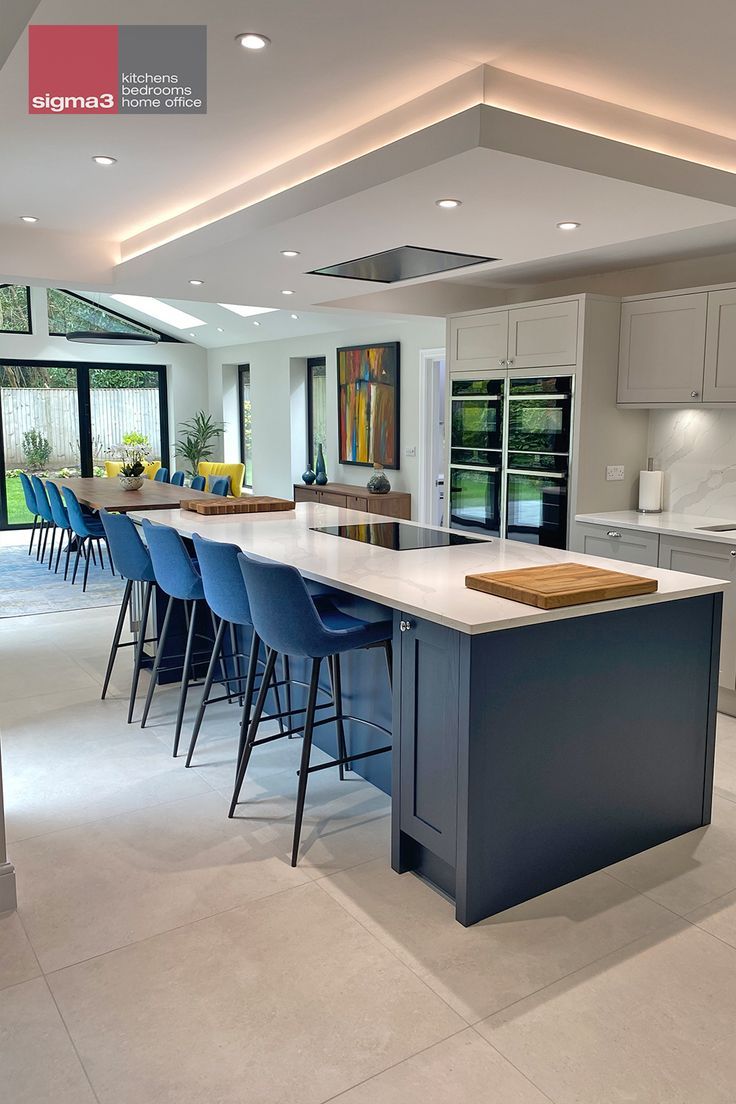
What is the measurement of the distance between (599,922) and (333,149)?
2983 mm

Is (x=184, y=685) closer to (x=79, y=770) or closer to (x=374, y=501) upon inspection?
(x=79, y=770)

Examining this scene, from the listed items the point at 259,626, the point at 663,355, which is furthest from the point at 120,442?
the point at 259,626

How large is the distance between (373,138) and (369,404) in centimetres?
513

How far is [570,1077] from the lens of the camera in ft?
6.19

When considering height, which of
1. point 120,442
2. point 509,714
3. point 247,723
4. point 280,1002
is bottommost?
point 280,1002

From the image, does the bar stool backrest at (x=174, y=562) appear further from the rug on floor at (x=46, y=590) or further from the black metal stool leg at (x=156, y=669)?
the rug on floor at (x=46, y=590)

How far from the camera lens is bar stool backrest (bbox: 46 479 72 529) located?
7.28 metres

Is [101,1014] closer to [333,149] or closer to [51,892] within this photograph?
[51,892]

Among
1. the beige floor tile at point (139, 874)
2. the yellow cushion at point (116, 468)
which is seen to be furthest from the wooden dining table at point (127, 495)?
the beige floor tile at point (139, 874)

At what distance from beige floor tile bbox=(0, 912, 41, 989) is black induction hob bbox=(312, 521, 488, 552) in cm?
190

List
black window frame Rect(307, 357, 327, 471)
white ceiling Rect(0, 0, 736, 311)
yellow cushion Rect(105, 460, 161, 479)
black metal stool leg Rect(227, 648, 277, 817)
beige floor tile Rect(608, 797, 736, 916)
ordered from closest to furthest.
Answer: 1. white ceiling Rect(0, 0, 736, 311)
2. beige floor tile Rect(608, 797, 736, 916)
3. black metal stool leg Rect(227, 648, 277, 817)
4. black window frame Rect(307, 357, 327, 471)
5. yellow cushion Rect(105, 460, 161, 479)

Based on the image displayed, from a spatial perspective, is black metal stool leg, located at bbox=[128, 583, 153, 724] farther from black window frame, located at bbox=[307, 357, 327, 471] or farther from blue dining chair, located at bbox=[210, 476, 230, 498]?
black window frame, located at bbox=[307, 357, 327, 471]

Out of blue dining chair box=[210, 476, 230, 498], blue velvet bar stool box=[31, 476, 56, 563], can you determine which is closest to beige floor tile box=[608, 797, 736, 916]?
blue dining chair box=[210, 476, 230, 498]

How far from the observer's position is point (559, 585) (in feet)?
8.61
